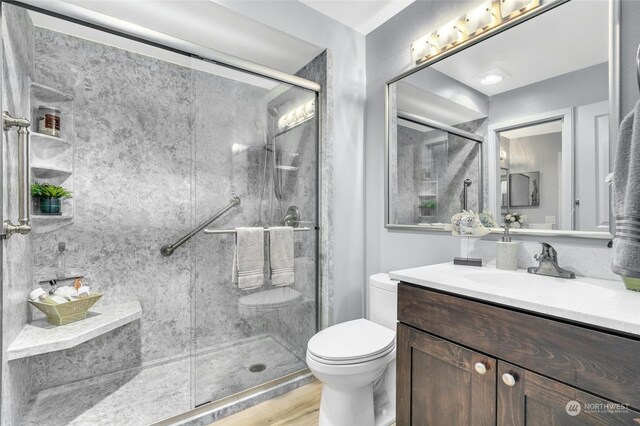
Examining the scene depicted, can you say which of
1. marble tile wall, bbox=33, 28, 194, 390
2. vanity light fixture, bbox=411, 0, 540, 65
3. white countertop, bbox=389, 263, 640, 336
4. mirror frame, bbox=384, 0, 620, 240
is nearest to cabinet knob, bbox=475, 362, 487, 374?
white countertop, bbox=389, 263, 640, 336

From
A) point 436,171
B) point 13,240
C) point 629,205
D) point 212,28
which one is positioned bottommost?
point 13,240

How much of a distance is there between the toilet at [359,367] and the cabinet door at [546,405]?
1.99 ft

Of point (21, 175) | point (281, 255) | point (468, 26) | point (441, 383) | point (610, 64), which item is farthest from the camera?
point (281, 255)

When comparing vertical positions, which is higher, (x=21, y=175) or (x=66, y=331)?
(x=21, y=175)

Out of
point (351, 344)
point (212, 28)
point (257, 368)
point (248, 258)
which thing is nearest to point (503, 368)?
point (351, 344)

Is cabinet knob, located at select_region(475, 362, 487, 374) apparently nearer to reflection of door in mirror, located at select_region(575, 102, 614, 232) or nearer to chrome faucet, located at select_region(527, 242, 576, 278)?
chrome faucet, located at select_region(527, 242, 576, 278)

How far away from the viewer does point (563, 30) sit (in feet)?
4.19

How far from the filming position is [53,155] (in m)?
1.88

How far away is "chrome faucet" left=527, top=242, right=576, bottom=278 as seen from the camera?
1.20 m

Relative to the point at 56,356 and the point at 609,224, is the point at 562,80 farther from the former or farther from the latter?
the point at 56,356

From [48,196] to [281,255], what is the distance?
143 centimetres

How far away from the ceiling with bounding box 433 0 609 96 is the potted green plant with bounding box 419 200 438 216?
0.66m

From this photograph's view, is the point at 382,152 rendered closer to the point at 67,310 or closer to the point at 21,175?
the point at 21,175

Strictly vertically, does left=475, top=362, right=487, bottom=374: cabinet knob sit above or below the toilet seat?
above
